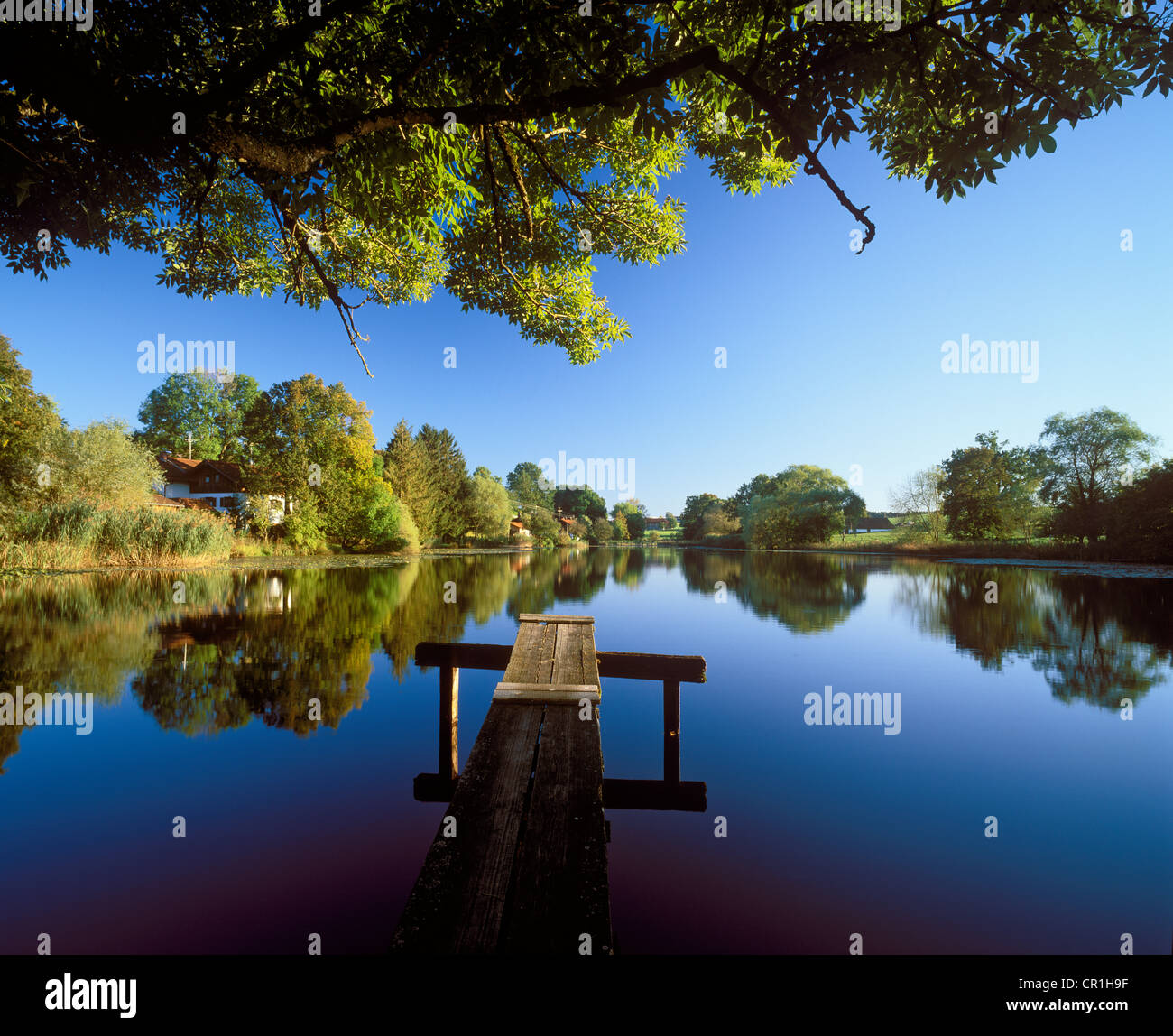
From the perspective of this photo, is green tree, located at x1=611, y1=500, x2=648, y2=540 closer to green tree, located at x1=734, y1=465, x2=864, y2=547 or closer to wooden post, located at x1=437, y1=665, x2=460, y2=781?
green tree, located at x1=734, y1=465, x2=864, y2=547

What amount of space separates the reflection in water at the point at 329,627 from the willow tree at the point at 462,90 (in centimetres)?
568

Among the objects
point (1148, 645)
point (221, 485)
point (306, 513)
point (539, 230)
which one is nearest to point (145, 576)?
point (306, 513)

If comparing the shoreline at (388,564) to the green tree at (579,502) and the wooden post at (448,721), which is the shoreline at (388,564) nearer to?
the wooden post at (448,721)

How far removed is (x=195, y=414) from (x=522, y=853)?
71093 mm

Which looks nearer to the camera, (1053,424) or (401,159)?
(401,159)

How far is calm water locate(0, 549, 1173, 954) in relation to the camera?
332 cm

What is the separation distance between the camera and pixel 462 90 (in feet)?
15.4

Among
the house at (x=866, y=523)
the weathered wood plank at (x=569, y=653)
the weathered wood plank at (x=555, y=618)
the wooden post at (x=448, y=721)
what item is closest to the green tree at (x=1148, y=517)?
the house at (x=866, y=523)

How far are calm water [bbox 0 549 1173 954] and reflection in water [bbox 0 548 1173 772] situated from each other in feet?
0.32

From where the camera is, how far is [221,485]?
45.2 meters

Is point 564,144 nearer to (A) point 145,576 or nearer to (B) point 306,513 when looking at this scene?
(A) point 145,576

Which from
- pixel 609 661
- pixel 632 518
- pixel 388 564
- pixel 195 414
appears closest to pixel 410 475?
pixel 388 564

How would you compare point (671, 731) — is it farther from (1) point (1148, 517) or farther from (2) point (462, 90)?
(1) point (1148, 517)
